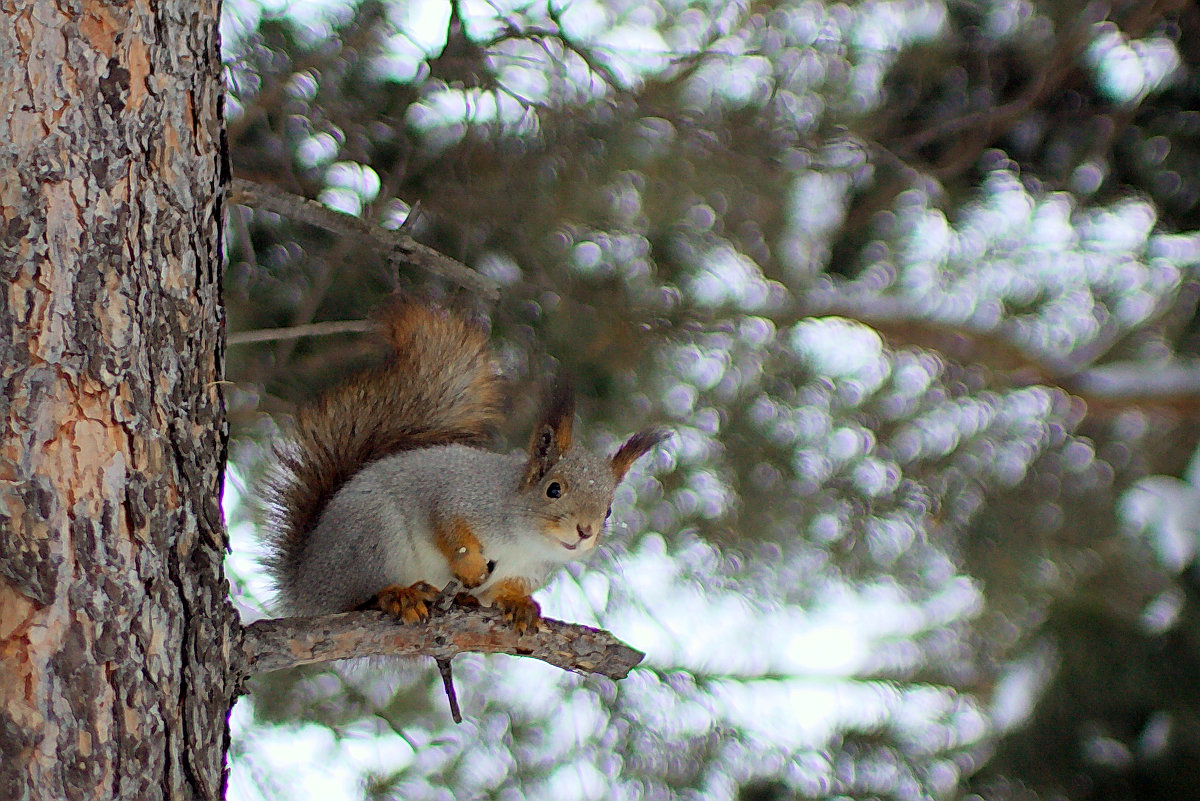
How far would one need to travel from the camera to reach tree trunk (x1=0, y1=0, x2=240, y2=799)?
2.92 feet

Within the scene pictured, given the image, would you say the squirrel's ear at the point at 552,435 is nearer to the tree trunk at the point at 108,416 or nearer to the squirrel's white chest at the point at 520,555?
the squirrel's white chest at the point at 520,555

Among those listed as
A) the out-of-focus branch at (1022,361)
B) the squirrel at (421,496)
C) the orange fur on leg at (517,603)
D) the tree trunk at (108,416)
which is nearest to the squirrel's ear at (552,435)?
the squirrel at (421,496)

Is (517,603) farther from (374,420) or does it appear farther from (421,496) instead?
(374,420)

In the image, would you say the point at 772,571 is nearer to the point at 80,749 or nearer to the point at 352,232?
the point at 352,232

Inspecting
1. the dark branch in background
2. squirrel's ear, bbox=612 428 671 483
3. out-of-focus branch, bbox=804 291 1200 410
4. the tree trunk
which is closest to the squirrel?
squirrel's ear, bbox=612 428 671 483

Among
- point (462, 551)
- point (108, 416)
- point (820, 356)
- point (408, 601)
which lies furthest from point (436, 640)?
point (820, 356)

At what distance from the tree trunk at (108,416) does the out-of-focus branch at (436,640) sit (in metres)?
0.09

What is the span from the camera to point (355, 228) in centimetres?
130

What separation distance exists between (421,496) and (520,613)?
0.21 metres

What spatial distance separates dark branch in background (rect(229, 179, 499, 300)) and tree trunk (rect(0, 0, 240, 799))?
0.78ft

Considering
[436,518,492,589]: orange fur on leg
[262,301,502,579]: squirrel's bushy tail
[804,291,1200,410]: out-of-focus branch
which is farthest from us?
[804,291,1200,410]: out-of-focus branch

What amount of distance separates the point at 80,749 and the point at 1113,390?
2153 millimetres

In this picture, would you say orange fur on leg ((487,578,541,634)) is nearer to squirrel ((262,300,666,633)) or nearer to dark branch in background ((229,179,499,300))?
squirrel ((262,300,666,633))

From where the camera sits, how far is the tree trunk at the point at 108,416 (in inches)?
35.0
